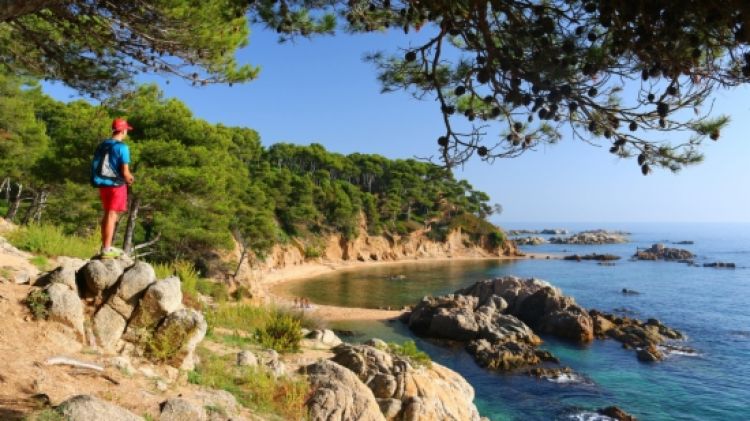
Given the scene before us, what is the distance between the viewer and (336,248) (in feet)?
189

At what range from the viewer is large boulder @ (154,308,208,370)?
615cm

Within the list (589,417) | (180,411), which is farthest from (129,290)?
(589,417)

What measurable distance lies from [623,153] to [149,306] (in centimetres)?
641

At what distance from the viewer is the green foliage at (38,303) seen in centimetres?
543

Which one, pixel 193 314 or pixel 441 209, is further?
pixel 441 209

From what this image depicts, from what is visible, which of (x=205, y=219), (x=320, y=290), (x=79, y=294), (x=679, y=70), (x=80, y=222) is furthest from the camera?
(x=320, y=290)

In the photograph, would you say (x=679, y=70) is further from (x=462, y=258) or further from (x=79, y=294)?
(x=462, y=258)

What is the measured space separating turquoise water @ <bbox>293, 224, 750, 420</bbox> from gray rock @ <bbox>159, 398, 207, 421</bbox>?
12.0 meters

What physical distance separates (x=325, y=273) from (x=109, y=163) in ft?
145

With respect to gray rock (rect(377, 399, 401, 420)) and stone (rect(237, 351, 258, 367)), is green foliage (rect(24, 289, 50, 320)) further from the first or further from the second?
gray rock (rect(377, 399, 401, 420))

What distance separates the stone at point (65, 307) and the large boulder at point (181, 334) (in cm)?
97

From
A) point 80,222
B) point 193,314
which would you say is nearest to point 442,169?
point 193,314

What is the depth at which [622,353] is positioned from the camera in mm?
22141

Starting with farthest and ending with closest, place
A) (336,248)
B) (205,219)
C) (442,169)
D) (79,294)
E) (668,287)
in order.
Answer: (336,248)
(668,287)
(205,219)
(79,294)
(442,169)
